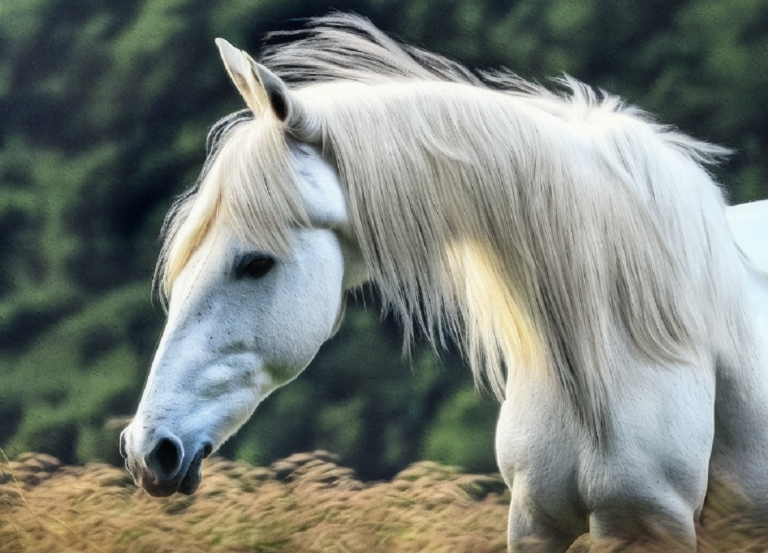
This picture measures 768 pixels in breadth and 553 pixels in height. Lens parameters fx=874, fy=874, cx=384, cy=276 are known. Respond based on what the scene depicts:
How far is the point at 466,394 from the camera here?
101 inches

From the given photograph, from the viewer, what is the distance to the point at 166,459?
1.15 metres

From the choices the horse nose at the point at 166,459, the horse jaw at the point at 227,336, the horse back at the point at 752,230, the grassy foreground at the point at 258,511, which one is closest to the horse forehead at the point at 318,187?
the horse jaw at the point at 227,336

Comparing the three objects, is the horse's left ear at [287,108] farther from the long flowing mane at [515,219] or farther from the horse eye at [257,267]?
the horse eye at [257,267]

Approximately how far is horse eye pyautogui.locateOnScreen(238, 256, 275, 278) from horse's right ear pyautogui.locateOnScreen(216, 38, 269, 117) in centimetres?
22

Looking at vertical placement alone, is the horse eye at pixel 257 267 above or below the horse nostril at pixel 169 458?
above

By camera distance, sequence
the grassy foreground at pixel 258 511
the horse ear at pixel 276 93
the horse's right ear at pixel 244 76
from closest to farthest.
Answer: the horse ear at pixel 276 93
the horse's right ear at pixel 244 76
the grassy foreground at pixel 258 511

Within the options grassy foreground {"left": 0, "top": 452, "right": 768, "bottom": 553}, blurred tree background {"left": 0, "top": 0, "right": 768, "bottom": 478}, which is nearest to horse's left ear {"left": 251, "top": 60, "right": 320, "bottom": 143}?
grassy foreground {"left": 0, "top": 452, "right": 768, "bottom": 553}

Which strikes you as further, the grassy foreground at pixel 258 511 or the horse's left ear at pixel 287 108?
the grassy foreground at pixel 258 511

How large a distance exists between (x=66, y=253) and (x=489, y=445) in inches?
53.7

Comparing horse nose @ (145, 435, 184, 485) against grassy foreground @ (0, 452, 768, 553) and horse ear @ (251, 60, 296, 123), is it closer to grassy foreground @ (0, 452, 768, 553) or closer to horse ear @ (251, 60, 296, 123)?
horse ear @ (251, 60, 296, 123)

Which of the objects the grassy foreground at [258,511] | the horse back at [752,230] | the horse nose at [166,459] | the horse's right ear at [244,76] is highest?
the horse's right ear at [244,76]

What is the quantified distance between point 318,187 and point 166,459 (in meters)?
0.42

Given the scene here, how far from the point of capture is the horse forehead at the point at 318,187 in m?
1.19

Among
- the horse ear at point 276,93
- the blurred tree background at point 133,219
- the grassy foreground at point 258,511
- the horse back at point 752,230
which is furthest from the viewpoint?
the blurred tree background at point 133,219
